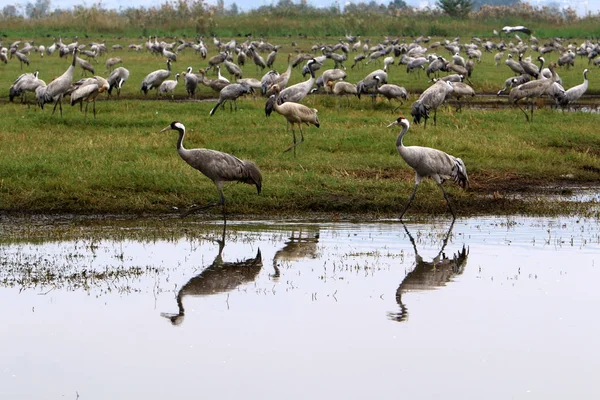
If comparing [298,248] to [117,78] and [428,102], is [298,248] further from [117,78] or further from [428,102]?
[117,78]

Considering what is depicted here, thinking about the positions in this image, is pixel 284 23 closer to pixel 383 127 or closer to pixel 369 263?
pixel 383 127

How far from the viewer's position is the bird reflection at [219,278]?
8.77m

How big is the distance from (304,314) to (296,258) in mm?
2081

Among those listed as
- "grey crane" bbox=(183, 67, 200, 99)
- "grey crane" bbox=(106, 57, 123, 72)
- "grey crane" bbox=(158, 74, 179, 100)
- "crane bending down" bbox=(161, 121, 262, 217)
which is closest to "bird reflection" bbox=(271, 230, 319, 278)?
"crane bending down" bbox=(161, 121, 262, 217)

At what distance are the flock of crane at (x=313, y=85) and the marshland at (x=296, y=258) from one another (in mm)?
506

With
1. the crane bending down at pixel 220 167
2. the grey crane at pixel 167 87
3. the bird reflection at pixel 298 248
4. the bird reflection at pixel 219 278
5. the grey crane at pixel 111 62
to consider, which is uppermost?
the grey crane at pixel 111 62

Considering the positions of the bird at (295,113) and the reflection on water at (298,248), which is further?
the bird at (295,113)

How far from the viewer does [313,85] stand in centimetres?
2469

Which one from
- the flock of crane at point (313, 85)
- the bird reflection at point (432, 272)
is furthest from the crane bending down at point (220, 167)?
the bird reflection at point (432, 272)

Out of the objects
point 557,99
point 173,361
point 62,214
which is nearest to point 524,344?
point 173,361

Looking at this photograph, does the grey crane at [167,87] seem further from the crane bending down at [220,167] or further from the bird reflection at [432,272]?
the bird reflection at [432,272]

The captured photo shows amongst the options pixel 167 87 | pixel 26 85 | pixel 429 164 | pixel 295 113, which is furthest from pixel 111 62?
pixel 429 164

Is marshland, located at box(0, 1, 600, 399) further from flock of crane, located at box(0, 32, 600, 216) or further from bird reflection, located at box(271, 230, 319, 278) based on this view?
flock of crane, located at box(0, 32, 600, 216)

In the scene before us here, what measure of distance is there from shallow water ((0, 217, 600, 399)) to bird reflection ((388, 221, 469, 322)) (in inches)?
1.1
